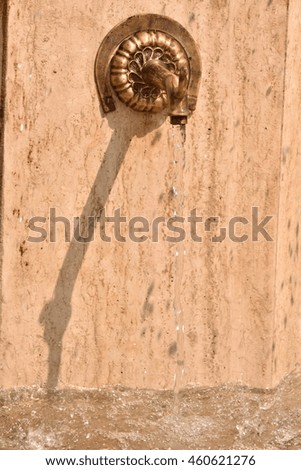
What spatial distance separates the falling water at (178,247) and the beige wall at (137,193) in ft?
0.07

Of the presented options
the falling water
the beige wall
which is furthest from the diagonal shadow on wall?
the falling water

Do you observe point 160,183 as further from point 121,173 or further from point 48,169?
point 48,169

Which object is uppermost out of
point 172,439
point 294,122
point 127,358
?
point 294,122

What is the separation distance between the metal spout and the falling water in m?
0.19

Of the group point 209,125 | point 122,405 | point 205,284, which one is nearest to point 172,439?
point 122,405

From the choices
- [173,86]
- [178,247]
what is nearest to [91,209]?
[178,247]

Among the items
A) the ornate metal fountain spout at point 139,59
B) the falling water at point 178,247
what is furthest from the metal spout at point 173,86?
the falling water at point 178,247

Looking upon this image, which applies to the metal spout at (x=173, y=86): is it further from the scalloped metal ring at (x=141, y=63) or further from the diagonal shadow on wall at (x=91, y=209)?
the diagonal shadow on wall at (x=91, y=209)

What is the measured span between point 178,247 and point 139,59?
2.51 feet

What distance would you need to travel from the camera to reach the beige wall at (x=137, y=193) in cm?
Result: 408

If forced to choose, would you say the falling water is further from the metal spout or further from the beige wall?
the metal spout

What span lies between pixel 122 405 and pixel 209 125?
118 cm

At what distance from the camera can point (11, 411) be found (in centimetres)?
416

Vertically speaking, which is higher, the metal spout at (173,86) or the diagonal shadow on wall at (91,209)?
the metal spout at (173,86)
